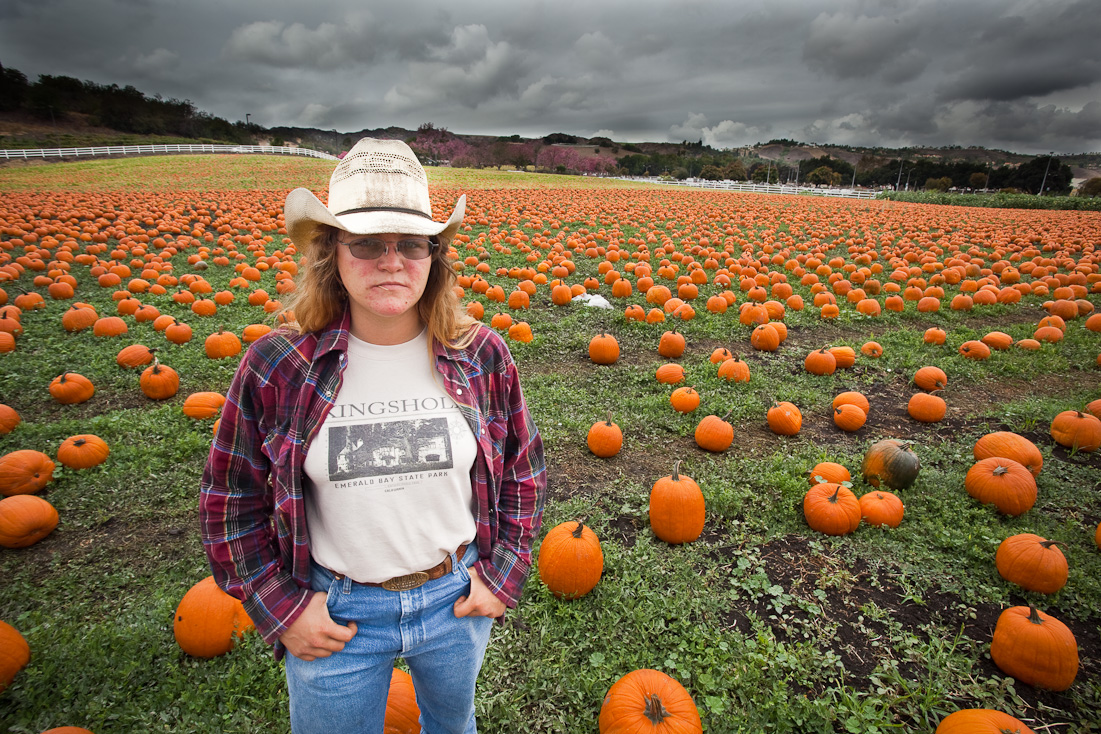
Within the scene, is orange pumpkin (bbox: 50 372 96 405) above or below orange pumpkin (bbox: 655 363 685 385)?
below

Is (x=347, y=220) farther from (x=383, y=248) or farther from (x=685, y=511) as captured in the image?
(x=685, y=511)

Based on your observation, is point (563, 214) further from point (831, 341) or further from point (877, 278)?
point (831, 341)

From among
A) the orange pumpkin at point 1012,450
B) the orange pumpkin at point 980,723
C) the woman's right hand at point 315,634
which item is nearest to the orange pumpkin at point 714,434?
the orange pumpkin at point 1012,450

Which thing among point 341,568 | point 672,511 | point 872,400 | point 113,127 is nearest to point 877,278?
point 872,400

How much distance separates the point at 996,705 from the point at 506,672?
8.98ft

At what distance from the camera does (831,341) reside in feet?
25.7

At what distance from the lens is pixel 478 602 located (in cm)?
183

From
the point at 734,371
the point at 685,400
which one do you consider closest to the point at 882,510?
the point at 685,400

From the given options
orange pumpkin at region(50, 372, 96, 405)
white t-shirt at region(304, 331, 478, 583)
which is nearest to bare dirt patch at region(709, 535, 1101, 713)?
white t-shirt at region(304, 331, 478, 583)

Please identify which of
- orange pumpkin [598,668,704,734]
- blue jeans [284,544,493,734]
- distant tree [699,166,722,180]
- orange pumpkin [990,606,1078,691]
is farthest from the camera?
distant tree [699,166,722,180]

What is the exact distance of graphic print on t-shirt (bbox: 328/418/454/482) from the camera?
1.66 metres

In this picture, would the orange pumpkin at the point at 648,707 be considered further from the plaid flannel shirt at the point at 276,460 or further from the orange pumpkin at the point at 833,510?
the orange pumpkin at the point at 833,510

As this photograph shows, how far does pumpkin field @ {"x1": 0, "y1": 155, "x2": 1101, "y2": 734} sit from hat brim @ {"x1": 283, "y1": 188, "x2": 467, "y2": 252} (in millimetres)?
2393

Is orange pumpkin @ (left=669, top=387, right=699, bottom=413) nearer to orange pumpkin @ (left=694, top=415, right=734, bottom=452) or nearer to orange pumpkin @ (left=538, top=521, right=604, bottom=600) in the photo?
orange pumpkin @ (left=694, top=415, right=734, bottom=452)
